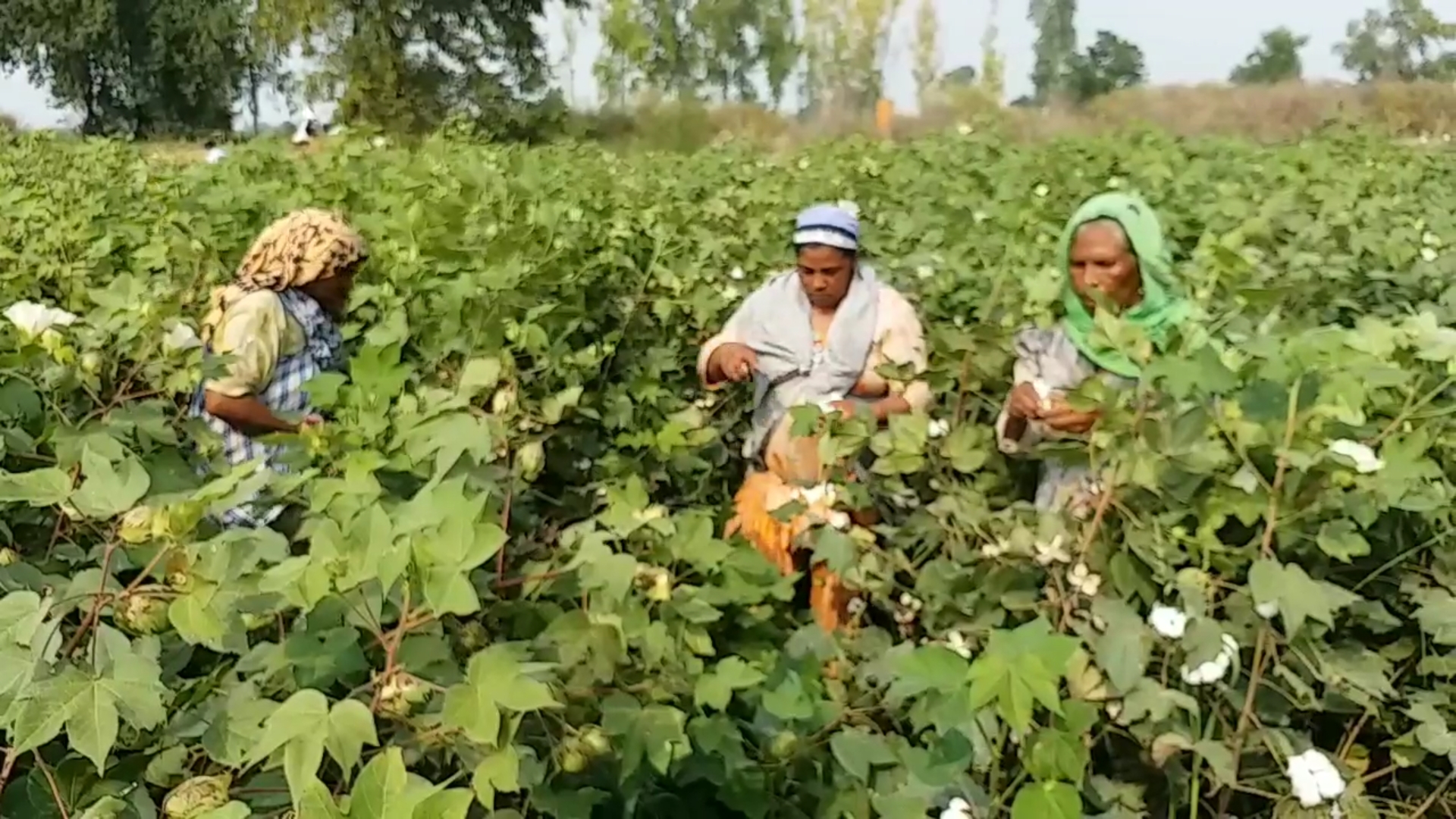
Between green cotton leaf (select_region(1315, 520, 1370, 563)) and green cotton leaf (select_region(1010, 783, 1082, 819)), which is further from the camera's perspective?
green cotton leaf (select_region(1315, 520, 1370, 563))

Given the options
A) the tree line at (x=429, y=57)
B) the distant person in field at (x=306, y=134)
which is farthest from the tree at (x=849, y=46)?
the distant person in field at (x=306, y=134)

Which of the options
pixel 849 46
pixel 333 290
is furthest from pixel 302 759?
pixel 849 46

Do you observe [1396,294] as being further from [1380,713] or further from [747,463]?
[1380,713]

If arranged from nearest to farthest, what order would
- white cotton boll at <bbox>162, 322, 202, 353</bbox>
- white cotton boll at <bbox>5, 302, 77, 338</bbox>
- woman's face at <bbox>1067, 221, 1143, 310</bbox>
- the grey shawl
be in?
white cotton boll at <bbox>5, 302, 77, 338</bbox> < white cotton boll at <bbox>162, 322, 202, 353</bbox> < woman's face at <bbox>1067, 221, 1143, 310</bbox> < the grey shawl

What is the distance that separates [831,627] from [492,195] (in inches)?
73.8

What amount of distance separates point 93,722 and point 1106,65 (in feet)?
220

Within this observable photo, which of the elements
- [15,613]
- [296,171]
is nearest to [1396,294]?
[15,613]

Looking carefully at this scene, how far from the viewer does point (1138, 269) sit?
2959 mm

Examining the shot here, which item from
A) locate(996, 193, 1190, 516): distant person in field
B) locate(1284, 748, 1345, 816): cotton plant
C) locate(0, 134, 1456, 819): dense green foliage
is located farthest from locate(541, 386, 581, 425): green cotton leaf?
locate(1284, 748, 1345, 816): cotton plant

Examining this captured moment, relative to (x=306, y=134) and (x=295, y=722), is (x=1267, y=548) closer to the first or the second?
(x=295, y=722)

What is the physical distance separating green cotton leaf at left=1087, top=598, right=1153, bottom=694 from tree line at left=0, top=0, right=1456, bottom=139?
2764cm

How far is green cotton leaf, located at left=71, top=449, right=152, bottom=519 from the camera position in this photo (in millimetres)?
1291

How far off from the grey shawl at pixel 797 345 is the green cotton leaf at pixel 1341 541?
1.69 meters

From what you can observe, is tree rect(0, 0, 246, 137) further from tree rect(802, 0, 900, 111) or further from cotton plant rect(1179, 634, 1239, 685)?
cotton plant rect(1179, 634, 1239, 685)
